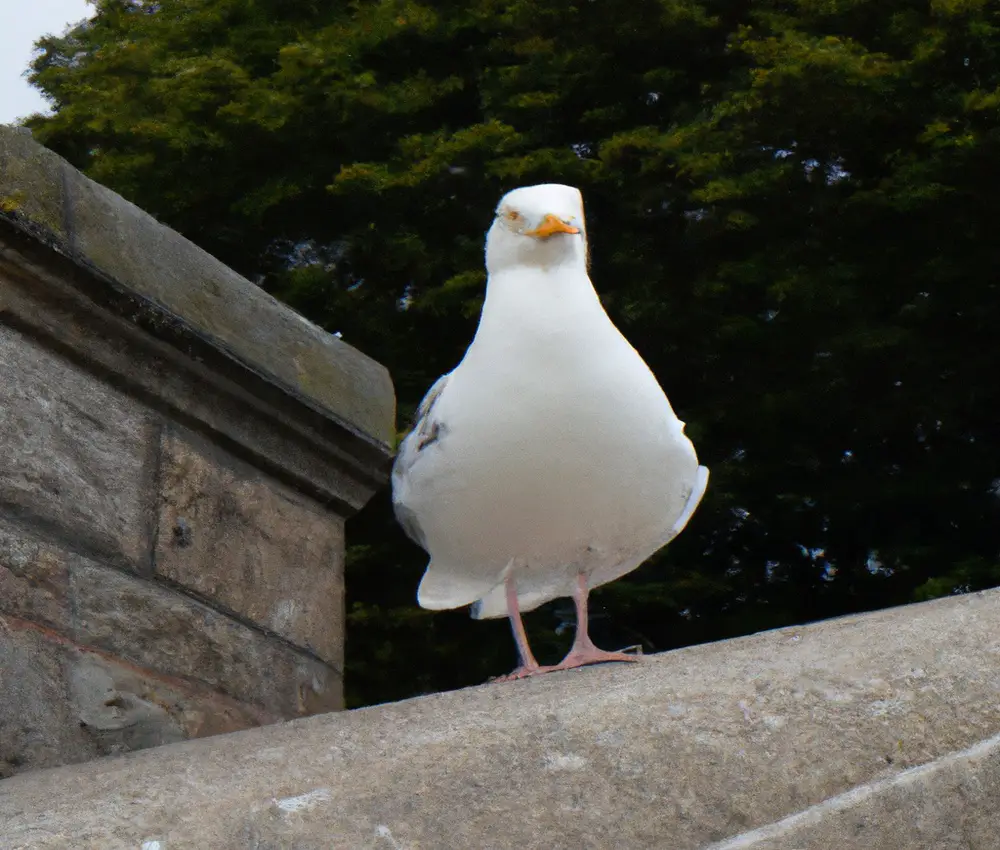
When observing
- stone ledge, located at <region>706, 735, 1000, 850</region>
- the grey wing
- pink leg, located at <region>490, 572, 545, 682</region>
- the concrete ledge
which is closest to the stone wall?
the grey wing

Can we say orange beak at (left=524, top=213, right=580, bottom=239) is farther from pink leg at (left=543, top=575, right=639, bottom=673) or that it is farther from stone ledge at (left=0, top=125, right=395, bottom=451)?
pink leg at (left=543, top=575, right=639, bottom=673)

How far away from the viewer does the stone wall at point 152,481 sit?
2.63m

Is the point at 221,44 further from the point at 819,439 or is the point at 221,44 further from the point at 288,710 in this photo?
the point at 288,710

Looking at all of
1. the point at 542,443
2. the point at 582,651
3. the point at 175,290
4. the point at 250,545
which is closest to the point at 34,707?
the point at 250,545

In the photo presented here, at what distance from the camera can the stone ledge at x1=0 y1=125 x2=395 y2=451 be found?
9.05ft

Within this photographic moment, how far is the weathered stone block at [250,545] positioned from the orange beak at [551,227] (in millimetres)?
752

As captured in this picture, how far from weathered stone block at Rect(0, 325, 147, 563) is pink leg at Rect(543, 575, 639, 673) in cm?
87

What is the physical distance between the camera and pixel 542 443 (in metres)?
2.78

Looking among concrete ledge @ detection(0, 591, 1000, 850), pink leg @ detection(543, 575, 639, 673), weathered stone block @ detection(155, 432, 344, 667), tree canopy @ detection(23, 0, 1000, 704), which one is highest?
concrete ledge @ detection(0, 591, 1000, 850)

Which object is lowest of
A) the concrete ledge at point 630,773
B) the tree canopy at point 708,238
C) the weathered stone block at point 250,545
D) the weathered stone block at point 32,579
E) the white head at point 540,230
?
the tree canopy at point 708,238

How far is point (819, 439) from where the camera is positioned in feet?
22.7

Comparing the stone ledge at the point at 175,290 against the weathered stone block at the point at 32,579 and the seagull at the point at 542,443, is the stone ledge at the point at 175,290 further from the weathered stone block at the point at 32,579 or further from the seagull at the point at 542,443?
the weathered stone block at the point at 32,579

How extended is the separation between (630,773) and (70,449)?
53.1 inches

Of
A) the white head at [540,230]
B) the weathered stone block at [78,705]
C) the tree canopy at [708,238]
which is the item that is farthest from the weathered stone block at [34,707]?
the tree canopy at [708,238]
